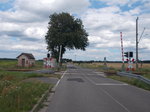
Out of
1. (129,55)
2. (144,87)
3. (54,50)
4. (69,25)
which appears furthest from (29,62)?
(144,87)

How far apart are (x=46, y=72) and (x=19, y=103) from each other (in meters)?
29.3

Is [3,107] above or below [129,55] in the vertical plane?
below

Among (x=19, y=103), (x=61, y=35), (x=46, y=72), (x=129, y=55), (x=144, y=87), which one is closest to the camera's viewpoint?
(x=19, y=103)

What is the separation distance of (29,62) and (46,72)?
3787cm

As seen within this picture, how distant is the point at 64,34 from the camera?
76438 mm

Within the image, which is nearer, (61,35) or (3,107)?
(3,107)

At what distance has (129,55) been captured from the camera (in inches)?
1251

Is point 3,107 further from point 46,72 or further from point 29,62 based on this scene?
point 29,62

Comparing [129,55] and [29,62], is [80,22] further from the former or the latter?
[129,55]

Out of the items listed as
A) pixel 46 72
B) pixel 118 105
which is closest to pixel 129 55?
pixel 46 72

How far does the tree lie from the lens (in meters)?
77.0

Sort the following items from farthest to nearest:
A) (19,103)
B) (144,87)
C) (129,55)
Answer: (129,55) < (144,87) < (19,103)

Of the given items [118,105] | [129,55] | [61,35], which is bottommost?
[118,105]

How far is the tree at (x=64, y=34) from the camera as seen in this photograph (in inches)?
3031
